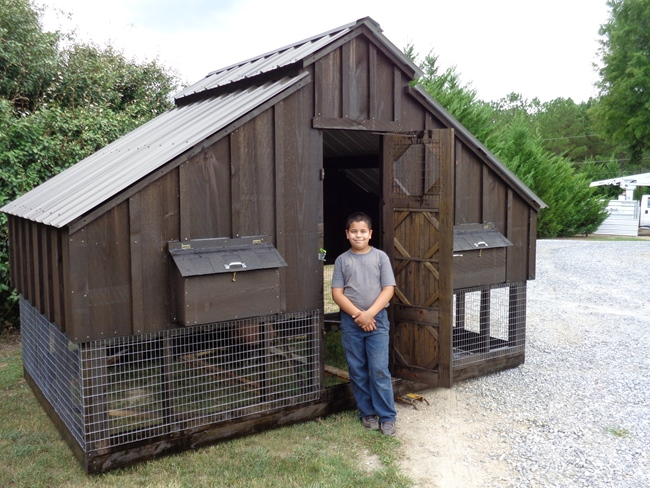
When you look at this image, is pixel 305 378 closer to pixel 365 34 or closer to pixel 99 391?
pixel 99 391

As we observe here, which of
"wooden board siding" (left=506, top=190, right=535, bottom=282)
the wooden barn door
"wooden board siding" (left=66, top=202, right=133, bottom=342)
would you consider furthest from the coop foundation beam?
"wooden board siding" (left=66, top=202, right=133, bottom=342)

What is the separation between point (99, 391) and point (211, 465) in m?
1.00

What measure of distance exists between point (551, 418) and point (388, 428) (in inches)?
63.7

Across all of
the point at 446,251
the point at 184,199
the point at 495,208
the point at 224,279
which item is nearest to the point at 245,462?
the point at 224,279

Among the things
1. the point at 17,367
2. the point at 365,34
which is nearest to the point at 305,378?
the point at 365,34

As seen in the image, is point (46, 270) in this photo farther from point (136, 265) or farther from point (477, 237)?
point (477, 237)

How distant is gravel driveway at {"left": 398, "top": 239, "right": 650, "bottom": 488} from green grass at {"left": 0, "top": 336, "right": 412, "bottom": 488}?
1.30ft

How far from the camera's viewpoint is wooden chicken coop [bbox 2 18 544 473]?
4371 millimetres

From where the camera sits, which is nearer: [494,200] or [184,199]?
[184,199]

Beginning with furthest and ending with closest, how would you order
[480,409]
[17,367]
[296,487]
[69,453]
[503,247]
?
[17,367] → [503,247] → [480,409] → [69,453] → [296,487]

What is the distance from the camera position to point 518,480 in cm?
443

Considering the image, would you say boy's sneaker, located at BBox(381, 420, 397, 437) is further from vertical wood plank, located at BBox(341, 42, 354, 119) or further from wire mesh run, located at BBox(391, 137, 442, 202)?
vertical wood plank, located at BBox(341, 42, 354, 119)

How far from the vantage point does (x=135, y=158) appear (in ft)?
17.3

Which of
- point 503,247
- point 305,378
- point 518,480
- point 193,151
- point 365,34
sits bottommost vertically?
point 518,480
